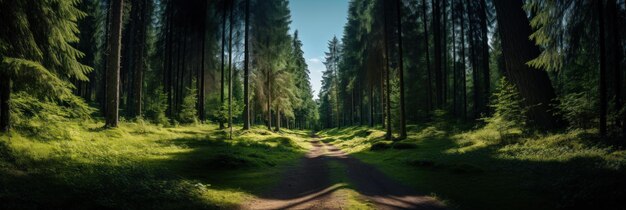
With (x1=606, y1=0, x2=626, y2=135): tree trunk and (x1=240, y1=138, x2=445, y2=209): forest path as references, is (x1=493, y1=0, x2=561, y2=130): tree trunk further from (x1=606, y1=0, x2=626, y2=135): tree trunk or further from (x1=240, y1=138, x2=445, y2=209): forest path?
(x1=240, y1=138, x2=445, y2=209): forest path

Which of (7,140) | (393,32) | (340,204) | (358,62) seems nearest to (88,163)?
(7,140)

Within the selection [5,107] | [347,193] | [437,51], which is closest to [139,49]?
[5,107]

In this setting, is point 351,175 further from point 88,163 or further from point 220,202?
point 88,163

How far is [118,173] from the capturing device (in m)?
9.22

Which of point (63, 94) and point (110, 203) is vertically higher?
point (63, 94)

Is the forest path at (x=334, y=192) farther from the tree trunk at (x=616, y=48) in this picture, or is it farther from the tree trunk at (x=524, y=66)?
the tree trunk at (x=524, y=66)

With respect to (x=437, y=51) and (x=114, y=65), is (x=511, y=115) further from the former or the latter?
(x=114, y=65)

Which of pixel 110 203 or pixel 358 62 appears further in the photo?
pixel 358 62

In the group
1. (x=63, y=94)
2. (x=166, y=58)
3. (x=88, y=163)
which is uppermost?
(x=166, y=58)

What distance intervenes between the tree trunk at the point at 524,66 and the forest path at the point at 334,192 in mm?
8594

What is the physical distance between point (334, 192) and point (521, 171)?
19.2 ft

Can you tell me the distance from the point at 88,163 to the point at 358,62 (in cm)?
3440

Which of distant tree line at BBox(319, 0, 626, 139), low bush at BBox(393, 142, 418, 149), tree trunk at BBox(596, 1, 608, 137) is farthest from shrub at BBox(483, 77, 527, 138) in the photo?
tree trunk at BBox(596, 1, 608, 137)

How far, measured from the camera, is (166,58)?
33.3 metres
